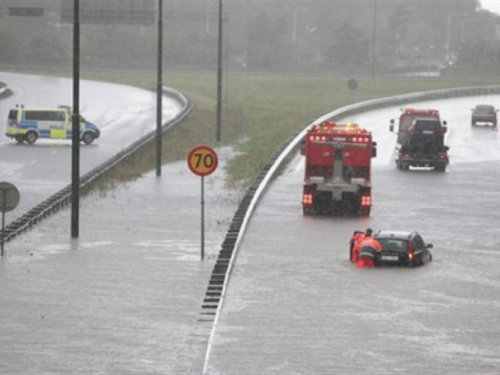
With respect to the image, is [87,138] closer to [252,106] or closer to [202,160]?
[252,106]

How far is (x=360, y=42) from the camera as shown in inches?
7830

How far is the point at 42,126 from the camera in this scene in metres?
74.9

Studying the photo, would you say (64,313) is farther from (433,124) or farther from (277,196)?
(433,124)

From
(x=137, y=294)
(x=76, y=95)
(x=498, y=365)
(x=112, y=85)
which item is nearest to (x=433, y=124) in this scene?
(x=76, y=95)

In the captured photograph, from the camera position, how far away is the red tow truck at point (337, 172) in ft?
163

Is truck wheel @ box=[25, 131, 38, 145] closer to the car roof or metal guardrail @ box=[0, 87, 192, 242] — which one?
metal guardrail @ box=[0, 87, 192, 242]

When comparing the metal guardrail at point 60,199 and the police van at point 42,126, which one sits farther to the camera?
the police van at point 42,126

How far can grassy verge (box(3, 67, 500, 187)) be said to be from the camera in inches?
2662

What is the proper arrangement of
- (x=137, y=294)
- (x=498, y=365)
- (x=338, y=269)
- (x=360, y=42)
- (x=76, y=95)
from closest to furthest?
(x=498, y=365), (x=137, y=294), (x=338, y=269), (x=76, y=95), (x=360, y=42)

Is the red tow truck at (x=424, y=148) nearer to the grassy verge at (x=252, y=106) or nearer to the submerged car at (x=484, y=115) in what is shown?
the grassy verge at (x=252, y=106)

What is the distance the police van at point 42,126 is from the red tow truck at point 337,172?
25383 mm

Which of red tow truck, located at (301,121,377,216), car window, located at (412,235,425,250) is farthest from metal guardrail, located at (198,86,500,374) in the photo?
car window, located at (412,235,425,250)

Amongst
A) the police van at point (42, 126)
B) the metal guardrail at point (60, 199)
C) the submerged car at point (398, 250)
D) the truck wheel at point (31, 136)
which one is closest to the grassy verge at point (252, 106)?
the metal guardrail at point (60, 199)

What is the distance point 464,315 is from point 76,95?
14034 millimetres
